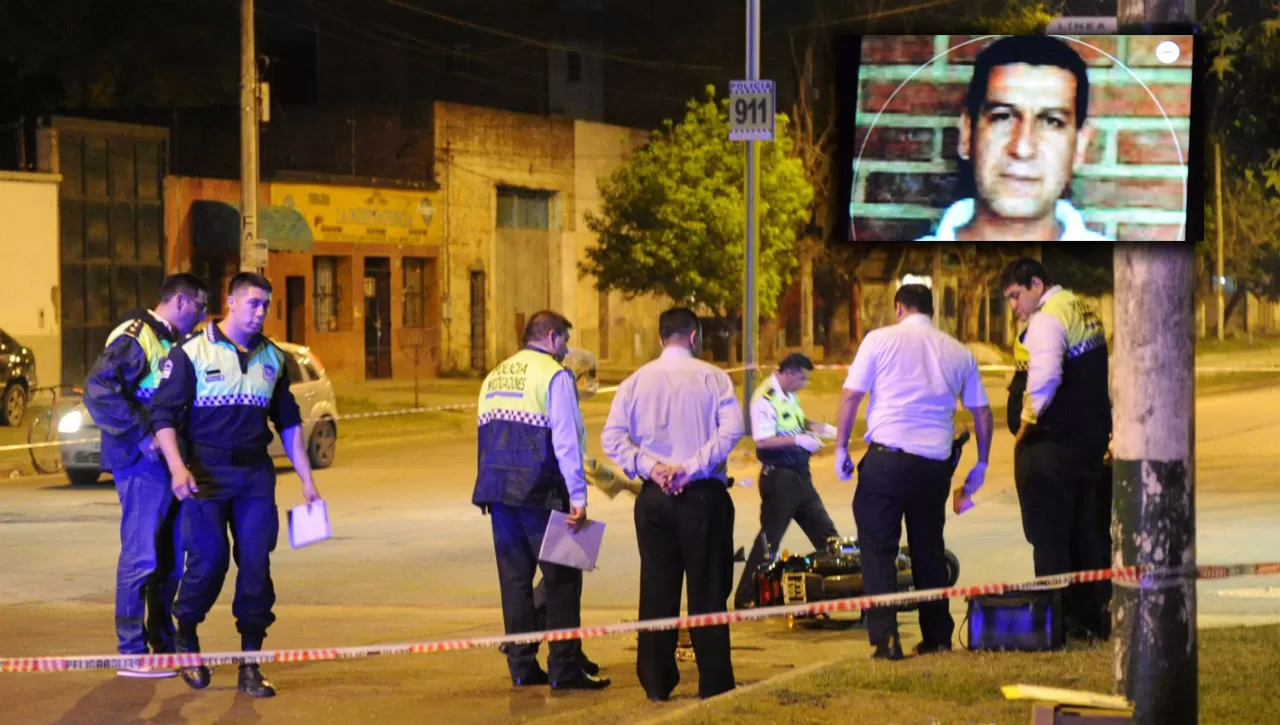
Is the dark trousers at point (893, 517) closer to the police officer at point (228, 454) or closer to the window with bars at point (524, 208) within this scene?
the police officer at point (228, 454)

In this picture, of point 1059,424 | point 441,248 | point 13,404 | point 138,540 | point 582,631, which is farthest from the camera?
point 441,248

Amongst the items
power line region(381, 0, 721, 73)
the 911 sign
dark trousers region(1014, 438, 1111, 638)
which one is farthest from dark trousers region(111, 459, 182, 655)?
power line region(381, 0, 721, 73)

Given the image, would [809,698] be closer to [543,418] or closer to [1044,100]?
[543,418]

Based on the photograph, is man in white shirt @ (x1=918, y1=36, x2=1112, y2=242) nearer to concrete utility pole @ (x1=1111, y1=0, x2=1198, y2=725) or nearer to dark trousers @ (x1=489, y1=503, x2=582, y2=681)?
concrete utility pole @ (x1=1111, y1=0, x2=1198, y2=725)

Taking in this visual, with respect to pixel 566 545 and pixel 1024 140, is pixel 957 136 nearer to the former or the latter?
pixel 1024 140

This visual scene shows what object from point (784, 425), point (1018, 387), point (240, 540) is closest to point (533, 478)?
point (240, 540)

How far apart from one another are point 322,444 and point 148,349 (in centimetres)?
1290

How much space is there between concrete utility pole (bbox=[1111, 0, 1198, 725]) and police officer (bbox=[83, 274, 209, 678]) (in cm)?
451

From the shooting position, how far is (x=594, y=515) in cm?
1670

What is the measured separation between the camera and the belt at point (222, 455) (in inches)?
338

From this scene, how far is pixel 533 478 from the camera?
8.76m

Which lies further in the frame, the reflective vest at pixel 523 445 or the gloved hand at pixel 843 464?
the gloved hand at pixel 843 464

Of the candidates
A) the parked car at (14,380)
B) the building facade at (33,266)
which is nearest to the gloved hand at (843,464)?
the parked car at (14,380)

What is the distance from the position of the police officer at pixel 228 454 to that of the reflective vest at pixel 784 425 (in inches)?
130
